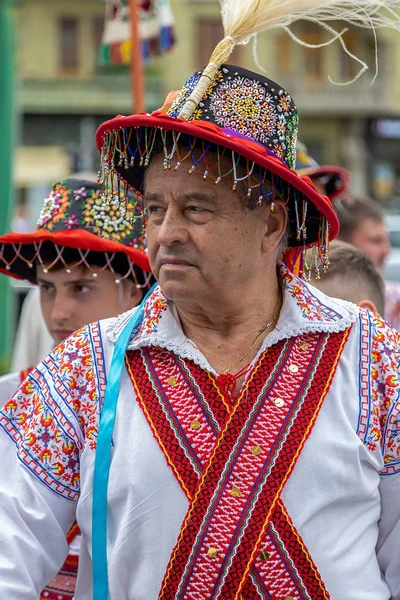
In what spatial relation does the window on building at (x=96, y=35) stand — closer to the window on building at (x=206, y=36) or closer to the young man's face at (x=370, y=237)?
the window on building at (x=206, y=36)

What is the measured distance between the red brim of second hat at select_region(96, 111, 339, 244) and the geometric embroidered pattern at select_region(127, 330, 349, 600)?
1.41 feet

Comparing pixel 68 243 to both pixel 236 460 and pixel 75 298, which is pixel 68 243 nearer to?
pixel 75 298

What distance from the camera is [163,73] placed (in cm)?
3091

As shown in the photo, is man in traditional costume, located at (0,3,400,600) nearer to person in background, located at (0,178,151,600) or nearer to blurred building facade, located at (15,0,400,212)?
person in background, located at (0,178,151,600)

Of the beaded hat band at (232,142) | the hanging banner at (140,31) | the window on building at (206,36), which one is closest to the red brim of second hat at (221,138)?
the beaded hat band at (232,142)

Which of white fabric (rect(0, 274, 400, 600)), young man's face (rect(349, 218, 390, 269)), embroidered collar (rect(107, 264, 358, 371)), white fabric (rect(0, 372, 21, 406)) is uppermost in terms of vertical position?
embroidered collar (rect(107, 264, 358, 371))

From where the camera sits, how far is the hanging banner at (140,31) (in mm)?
6609

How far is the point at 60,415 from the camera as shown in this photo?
2.38m

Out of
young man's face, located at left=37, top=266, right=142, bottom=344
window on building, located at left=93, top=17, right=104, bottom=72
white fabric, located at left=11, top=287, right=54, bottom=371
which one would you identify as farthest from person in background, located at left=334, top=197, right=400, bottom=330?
window on building, located at left=93, top=17, right=104, bottom=72

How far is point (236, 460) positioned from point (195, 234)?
0.54m

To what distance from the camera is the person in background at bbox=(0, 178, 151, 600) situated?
10.8 feet

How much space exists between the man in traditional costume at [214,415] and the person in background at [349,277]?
1.09m

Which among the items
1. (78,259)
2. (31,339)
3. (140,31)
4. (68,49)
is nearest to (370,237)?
(140,31)

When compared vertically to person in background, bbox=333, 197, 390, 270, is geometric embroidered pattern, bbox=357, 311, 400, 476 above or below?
above
